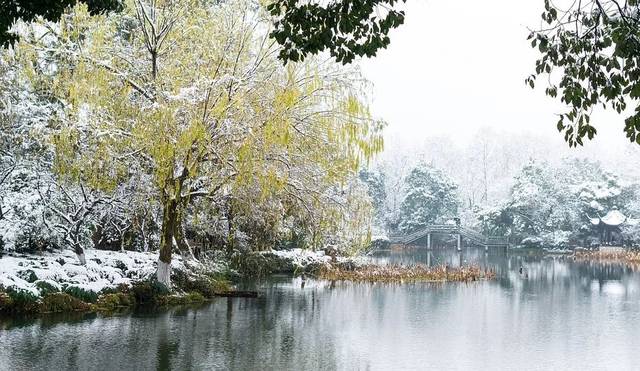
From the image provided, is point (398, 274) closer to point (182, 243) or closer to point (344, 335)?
point (182, 243)

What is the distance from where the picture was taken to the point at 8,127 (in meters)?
13.8

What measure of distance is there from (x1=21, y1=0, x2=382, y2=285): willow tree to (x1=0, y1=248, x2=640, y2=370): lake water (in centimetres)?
269

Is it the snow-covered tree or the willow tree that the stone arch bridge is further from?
the willow tree

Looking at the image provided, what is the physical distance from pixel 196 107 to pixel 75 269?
184 inches

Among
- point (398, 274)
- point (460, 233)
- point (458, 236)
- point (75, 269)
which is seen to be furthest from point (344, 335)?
point (458, 236)

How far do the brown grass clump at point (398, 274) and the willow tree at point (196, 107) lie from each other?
10.3 meters

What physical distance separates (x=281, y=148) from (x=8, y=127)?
572 centimetres

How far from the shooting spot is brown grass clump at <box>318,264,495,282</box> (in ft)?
78.2

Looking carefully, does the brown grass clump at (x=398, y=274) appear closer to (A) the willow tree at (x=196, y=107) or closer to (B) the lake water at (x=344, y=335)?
(B) the lake water at (x=344, y=335)

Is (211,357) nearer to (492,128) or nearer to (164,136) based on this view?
(164,136)

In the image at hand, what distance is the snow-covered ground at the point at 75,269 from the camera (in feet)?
43.0

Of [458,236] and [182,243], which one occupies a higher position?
[458,236]

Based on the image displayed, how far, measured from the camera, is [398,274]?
2433 centimetres

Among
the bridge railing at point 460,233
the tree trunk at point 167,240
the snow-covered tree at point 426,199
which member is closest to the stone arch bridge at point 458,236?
the bridge railing at point 460,233
